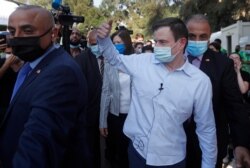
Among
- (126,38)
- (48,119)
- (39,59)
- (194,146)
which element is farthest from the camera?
(126,38)

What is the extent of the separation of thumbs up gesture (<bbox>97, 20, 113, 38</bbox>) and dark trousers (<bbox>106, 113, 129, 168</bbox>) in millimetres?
1492

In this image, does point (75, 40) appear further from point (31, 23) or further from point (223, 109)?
point (31, 23)

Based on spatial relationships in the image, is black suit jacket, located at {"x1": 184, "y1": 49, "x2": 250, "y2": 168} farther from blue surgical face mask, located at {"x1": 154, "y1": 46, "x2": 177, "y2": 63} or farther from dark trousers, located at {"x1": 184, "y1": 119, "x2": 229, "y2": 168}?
blue surgical face mask, located at {"x1": 154, "y1": 46, "x2": 177, "y2": 63}

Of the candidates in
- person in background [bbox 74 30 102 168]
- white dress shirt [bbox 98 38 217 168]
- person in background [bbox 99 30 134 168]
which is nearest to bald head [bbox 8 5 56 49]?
white dress shirt [bbox 98 38 217 168]

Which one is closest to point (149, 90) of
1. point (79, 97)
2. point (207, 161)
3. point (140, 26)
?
point (207, 161)

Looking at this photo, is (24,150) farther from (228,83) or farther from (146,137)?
(228,83)

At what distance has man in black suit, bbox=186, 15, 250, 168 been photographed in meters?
3.42

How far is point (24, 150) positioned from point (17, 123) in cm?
34

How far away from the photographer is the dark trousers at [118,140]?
4.62 metres

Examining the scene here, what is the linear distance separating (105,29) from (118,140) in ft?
5.86

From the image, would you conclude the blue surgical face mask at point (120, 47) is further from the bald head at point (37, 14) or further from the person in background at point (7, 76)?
the bald head at point (37, 14)

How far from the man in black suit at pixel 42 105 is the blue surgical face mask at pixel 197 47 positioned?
1.39m

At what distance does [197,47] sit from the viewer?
3.57 m

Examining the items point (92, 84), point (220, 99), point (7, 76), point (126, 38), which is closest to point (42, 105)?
point (220, 99)
